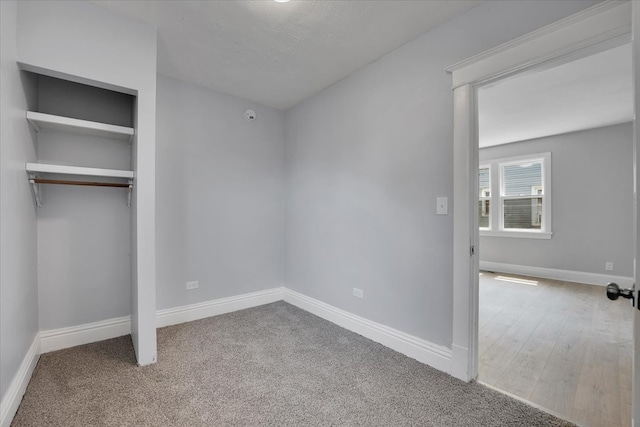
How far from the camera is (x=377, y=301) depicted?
101 inches

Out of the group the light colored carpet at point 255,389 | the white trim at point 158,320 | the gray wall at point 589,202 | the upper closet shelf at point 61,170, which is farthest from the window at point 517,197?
the upper closet shelf at point 61,170

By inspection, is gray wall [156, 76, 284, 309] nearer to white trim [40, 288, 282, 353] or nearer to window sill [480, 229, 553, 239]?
white trim [40, 288, 282, 353]

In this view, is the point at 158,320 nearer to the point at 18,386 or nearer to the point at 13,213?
the point at 18,386

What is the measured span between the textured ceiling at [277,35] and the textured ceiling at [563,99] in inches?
36.6

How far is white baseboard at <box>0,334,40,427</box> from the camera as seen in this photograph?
4.80 ft

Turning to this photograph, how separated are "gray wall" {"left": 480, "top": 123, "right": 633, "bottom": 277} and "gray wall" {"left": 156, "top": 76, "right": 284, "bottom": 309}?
493cm


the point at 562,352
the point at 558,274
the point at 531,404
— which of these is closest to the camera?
the point at 531,404

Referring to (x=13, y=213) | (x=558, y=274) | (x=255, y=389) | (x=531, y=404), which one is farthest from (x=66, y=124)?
(x=558, y=274)

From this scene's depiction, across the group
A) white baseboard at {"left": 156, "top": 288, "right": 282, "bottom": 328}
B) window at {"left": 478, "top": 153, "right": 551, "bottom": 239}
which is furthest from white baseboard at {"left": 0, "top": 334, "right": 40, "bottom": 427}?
window at {"left": 478, "top": 153, "right": 551, "bottom": 239}

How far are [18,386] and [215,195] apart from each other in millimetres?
2036

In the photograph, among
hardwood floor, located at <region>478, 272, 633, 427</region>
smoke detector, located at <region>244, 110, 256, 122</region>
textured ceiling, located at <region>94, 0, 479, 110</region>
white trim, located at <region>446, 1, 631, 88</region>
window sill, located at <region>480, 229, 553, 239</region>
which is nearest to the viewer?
white trim, located at <region>446, 1, 631, 88</region>

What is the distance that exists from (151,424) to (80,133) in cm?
230

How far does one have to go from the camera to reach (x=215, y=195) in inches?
126

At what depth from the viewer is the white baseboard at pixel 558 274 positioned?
4.52 metres
